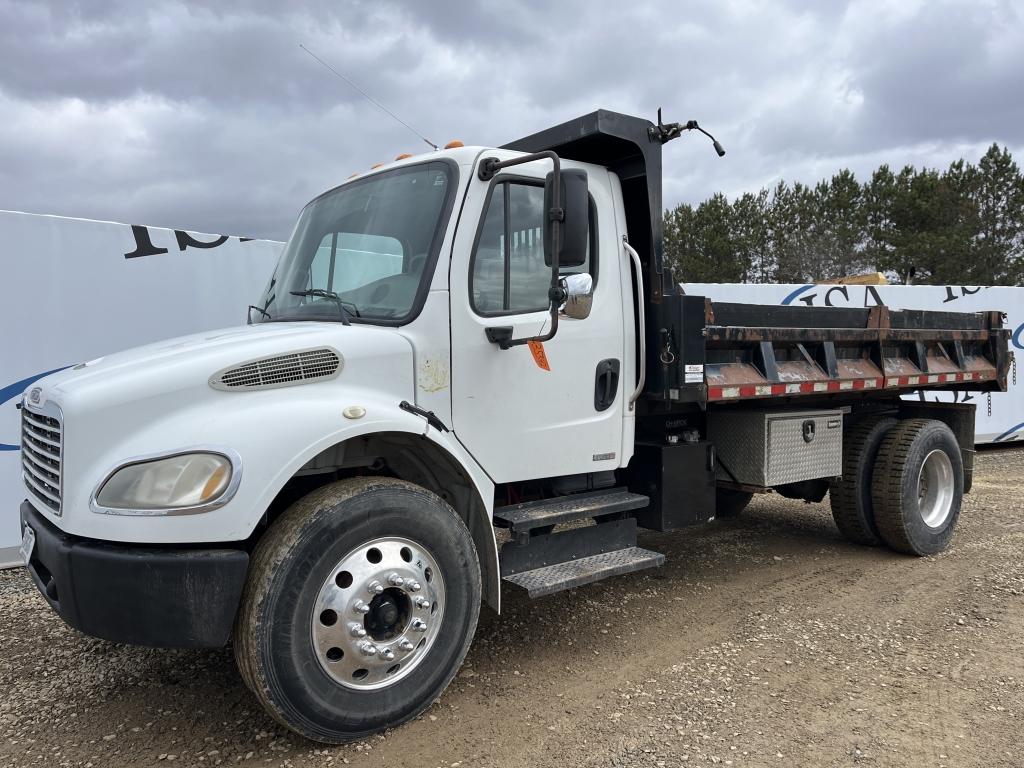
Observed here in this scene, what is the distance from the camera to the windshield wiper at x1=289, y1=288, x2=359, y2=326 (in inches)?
128

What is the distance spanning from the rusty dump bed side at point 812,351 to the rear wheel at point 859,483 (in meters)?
0.33

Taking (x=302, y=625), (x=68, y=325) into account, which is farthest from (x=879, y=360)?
(x=68, y=325)

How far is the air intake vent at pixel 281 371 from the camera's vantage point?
2807mm

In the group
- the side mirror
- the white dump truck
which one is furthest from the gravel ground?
the side mirror

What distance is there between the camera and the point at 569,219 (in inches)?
123

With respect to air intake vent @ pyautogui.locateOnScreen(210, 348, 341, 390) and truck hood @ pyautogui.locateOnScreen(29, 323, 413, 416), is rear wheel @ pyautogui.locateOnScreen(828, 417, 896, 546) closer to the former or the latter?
truck hood @ pyautogui.locateOnScreen(29, 323, 413, 416)

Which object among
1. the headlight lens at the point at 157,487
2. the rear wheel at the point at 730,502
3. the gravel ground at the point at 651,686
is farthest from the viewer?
the rear wheel at the point at 730,502

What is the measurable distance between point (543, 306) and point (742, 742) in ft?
6.90

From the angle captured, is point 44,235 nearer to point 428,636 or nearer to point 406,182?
point 406,182

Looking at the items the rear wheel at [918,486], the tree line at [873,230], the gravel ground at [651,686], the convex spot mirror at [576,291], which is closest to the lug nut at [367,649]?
the gravel ground at [651,686]

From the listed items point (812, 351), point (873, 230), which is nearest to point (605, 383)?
point (812, 351)

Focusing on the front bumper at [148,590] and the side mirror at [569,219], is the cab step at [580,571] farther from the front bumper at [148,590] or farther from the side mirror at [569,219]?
the side mirror at [569,219]

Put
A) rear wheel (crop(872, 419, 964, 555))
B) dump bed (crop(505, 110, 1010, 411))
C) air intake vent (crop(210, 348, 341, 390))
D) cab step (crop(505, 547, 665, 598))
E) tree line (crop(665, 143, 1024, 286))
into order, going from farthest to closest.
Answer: tree line (crop(665, 143, 1024, 286)) → rear wheel (crop(872, 419, 964, 555)) → dump bed (crop(505, 110, 1010, 411)) → cab step (crop(505, 547, 665, 598)) → air intake vent (crop(210, 348, 341, 390))

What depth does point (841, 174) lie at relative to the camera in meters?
31.4
